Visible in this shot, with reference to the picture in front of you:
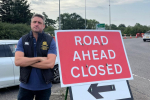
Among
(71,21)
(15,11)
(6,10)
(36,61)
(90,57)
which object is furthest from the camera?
(71,21)

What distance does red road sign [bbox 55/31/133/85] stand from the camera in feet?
8.23

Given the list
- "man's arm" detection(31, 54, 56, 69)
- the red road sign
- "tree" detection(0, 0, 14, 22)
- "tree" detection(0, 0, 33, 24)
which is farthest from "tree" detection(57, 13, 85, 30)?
"man's arm" detection(31, 54, 56, 69)

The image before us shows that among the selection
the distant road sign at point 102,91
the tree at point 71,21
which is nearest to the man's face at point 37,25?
the distant road sign at point 102,91

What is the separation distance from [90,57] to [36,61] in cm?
82

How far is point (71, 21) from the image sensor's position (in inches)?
3720

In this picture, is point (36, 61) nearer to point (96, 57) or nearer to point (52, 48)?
point (52, 48)

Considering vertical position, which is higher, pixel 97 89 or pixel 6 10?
pixel 6 10

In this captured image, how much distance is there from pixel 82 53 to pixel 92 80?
1.39 ft

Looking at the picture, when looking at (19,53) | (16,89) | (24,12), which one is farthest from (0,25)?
(19,53)

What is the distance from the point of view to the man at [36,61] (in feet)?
7.56

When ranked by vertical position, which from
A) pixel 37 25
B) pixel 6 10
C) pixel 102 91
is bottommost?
pixel 102 91

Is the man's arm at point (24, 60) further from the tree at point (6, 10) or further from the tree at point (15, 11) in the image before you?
the tree at point (6, 10)

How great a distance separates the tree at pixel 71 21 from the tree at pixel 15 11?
55442mm

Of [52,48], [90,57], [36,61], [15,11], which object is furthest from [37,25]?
[15,11]
